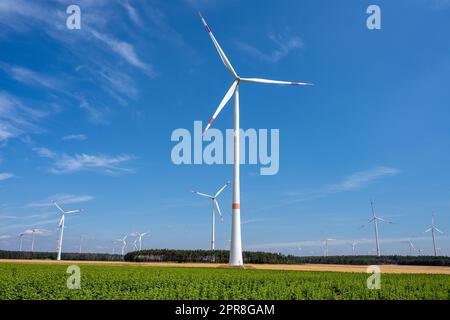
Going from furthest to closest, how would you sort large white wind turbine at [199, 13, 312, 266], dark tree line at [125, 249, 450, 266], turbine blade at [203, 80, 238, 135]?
dark tree line at [125, 249, 450, 266], large white wind turbine at [199, 13, 312, 266], turbine blade at [203, 80, 238, 135]

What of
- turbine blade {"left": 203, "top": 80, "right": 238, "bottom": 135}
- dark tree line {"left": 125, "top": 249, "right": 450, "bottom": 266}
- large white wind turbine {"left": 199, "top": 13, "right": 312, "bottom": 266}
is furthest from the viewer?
dark tree line {"left": 125, "top": 249, "right": 450, "bottom": 266}

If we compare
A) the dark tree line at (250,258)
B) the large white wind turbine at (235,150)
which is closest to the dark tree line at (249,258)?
the dark tree line at (250,258)

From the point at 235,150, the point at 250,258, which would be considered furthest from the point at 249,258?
the point at 235,150

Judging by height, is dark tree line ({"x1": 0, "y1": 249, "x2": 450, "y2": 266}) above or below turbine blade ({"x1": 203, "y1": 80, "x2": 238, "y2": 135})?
below

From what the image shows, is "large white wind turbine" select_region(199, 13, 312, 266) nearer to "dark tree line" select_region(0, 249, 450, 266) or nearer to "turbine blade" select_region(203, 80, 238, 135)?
"turbine blade" select_region(203, 80, 238, 135)

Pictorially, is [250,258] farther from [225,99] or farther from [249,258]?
[225,99]

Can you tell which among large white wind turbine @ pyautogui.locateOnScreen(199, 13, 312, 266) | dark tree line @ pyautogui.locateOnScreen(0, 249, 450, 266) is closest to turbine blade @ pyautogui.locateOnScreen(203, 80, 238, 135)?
large white wind turbine @ pyautogui.locateOnScreen(199, 13, 312, 266)

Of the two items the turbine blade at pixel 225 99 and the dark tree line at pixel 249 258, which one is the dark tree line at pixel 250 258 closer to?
the dark tree line at pixel 249 258

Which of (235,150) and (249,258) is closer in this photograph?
(235,150)
